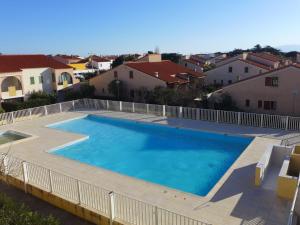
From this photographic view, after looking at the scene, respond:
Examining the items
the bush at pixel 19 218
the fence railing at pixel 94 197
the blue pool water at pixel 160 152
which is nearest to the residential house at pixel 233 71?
the blue pool water at pixel 160 152

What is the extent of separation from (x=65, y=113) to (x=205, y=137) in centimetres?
1314

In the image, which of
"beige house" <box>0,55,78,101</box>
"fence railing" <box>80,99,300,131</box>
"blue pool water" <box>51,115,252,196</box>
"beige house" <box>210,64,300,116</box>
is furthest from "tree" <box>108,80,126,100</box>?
"beige house" <box>210,64,300,116</box>

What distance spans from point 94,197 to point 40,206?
237 cm

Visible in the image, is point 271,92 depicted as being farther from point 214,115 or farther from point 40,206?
point 40,206

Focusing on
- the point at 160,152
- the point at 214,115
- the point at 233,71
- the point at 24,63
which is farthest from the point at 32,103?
the point at 233,71

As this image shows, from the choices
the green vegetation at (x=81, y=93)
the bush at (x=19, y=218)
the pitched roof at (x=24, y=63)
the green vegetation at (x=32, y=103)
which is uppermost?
the pitched roof at (x=24, y=63)

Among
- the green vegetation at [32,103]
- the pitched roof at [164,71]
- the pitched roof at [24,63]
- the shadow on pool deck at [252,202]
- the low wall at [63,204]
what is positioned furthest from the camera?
the pitched roof at [24,63]

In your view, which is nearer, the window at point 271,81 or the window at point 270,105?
the window at point 271,81

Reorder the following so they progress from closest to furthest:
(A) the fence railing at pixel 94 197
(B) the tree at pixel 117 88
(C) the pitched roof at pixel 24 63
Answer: (A) the fence railing at pixel 94 197 → (C) the pitched roof at pixel 24 63 → (B) the tree at pixel 117 88

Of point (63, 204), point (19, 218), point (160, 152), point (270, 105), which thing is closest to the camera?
point (19, 218)

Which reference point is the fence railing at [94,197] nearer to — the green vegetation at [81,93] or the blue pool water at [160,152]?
the blue pool water at [160,152]

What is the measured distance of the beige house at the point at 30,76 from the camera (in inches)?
1236

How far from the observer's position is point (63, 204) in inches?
419

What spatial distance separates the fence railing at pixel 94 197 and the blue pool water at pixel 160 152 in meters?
4.20
